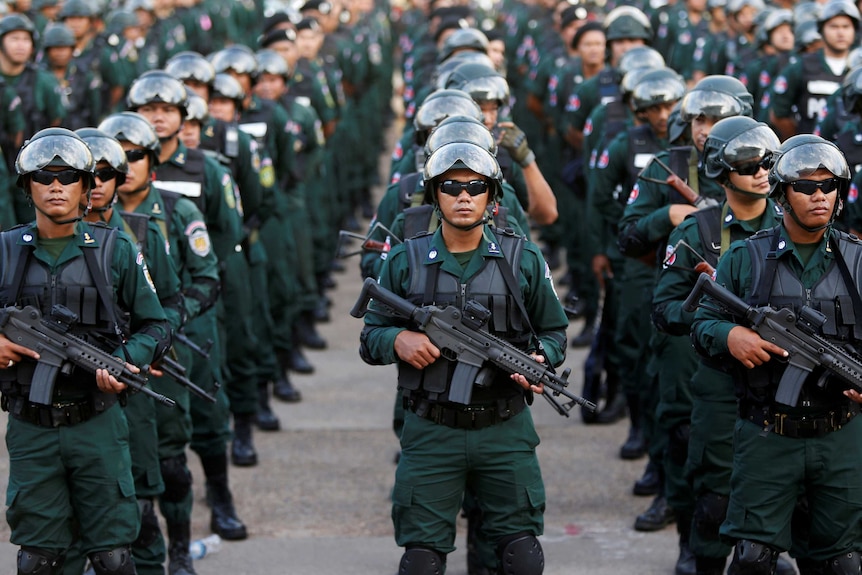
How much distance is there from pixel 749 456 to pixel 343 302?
Answer: 8712 mm

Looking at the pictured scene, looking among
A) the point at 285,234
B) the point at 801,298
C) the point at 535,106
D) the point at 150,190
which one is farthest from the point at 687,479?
the point at 535,106

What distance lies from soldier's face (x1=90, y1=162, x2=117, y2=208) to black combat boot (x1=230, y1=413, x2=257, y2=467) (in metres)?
2.98

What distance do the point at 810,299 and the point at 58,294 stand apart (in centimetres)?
287

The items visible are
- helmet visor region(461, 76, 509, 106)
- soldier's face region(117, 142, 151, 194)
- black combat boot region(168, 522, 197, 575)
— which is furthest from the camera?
helmet visor region(461, 76, 509, 106)

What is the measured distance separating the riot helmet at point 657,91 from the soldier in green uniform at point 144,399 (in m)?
3.18

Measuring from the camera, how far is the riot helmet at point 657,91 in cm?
905

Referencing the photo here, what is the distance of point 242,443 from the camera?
984cm

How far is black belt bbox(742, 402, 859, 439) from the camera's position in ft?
20.1

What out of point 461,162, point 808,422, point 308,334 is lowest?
point 308,334

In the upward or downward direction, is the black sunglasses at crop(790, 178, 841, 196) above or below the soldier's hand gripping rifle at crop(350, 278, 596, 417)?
above

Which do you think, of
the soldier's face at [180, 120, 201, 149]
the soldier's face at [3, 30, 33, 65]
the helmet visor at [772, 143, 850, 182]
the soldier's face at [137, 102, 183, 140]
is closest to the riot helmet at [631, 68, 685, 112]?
the soldier's face at [180, 120, 201, 149]

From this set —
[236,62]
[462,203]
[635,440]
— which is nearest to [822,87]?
[635,440]

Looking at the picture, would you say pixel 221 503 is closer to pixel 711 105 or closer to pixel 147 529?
pixel 147 529

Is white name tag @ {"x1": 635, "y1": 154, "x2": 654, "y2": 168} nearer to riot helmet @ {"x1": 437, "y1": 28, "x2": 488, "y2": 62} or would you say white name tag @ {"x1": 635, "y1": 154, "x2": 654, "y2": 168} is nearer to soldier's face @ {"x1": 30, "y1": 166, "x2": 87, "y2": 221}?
riot helmet @ {"x1": 437, "y1": 28, "x2": 488, "y2": 62}
